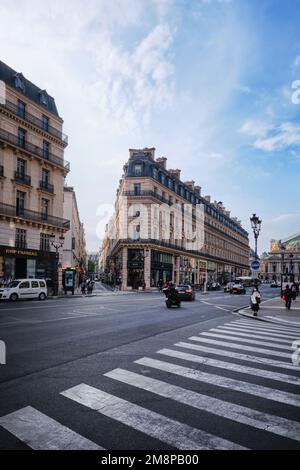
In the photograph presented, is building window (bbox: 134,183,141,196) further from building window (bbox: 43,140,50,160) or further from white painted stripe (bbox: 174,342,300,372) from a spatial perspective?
white painted stripe (bbox: 174,342,300,372)

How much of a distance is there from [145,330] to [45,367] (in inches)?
209

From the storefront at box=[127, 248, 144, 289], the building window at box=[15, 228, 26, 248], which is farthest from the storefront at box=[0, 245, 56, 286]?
the storefront at box=[127, 248, 144, 289]

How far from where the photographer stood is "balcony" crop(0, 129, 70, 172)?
3026cm

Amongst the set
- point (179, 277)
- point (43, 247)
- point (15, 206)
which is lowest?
point (179, 277)

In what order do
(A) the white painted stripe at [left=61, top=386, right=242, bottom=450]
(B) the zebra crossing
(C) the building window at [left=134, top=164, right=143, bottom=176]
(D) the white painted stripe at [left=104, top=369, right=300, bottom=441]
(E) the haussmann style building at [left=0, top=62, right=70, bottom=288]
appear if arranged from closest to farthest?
1. (A) the white painted stripe at [left=61, top=386, right=242, bottom=450]
2. (B) the zebra crossing
3. (D) the white painted stripe at [left=104, top=369, right=300, bottom=441]
4. (E) the haussmann style building at [left=0, top=62, right=70, bottom=288]
5. (C) the building window at [left=134, top=164, right=143, bottom=176]

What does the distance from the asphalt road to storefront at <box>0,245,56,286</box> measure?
827 inches

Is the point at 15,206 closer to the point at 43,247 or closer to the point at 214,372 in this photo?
the point at 43,247

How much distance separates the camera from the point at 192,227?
6631 centimetres

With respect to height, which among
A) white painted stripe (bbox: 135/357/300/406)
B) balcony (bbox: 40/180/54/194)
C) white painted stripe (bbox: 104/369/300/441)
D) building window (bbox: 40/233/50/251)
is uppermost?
balcony (bbox: 40/180/54/194)

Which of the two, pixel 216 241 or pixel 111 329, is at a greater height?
pixel 216 241

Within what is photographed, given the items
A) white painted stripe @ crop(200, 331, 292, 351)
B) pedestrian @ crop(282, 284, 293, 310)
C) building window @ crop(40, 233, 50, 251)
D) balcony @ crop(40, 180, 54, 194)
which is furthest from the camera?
balcony @ crop(40, 180, 54, 194)

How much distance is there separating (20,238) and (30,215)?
258 cm

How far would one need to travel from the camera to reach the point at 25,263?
105 ft
